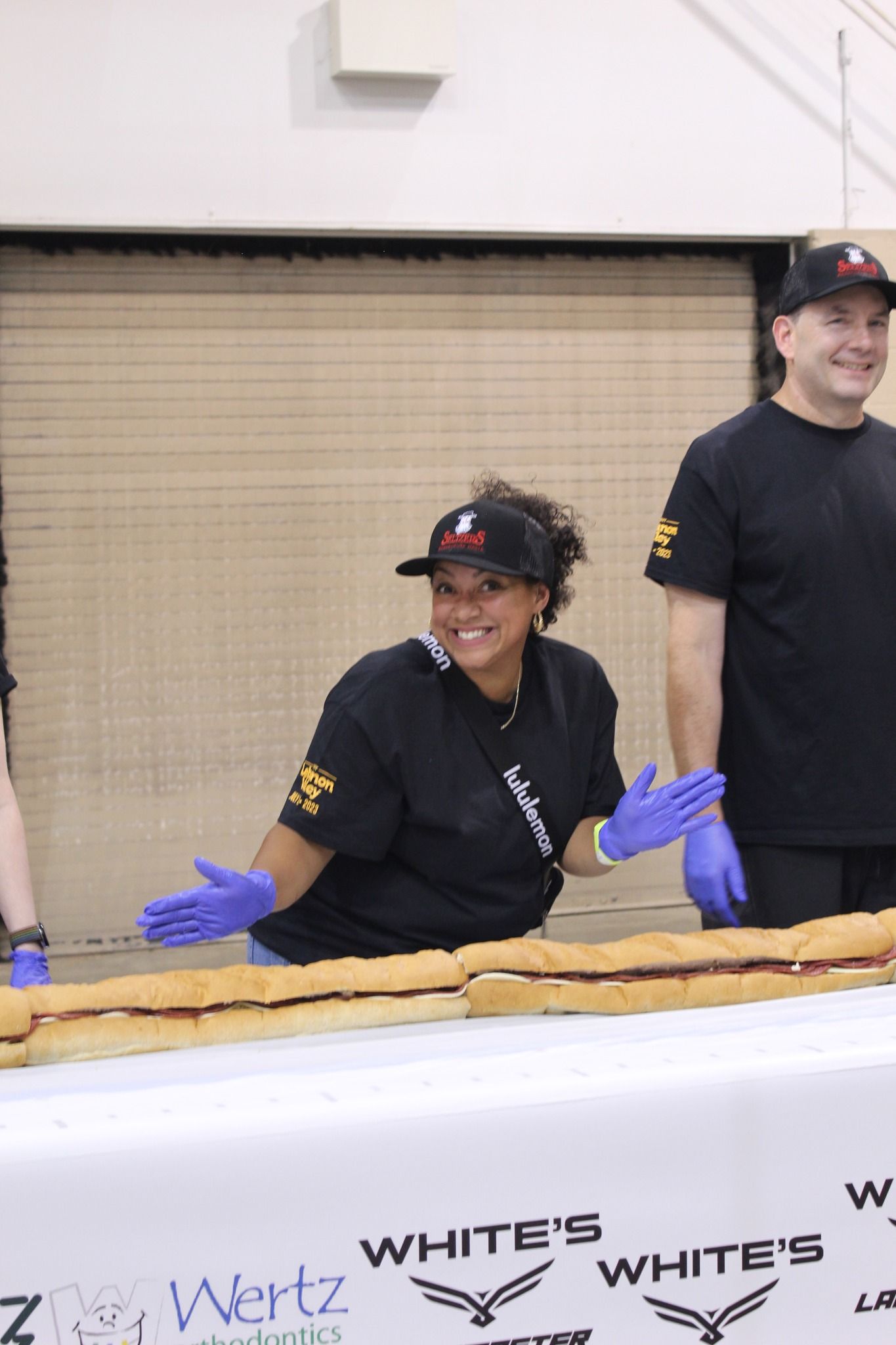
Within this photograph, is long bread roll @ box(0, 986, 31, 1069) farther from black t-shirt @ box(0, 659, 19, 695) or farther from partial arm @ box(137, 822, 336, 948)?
black t-shirt @ box(0, 659, 19, 695)

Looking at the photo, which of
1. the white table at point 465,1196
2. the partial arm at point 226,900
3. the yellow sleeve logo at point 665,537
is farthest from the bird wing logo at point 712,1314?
the yellow sleeve logo at point 665,537

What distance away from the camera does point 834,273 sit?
2303 millimetres

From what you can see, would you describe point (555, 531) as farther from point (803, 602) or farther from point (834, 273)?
point (834, 273)

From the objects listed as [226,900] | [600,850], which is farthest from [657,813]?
[226,900]

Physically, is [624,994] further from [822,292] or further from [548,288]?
[548,288]

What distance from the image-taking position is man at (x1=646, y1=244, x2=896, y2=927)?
2289 millimetres

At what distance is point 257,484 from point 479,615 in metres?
2.54

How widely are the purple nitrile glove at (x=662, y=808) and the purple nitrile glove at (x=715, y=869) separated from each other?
82 mm

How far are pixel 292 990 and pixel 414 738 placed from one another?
2.19ft

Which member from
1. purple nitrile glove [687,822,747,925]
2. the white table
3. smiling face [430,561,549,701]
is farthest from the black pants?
the white table

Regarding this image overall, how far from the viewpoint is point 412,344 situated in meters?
4.49

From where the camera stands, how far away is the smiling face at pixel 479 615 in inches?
79.1

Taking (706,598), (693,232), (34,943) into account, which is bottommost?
(34,943)

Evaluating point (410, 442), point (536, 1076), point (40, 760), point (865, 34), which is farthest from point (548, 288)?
point (536, 1076)
